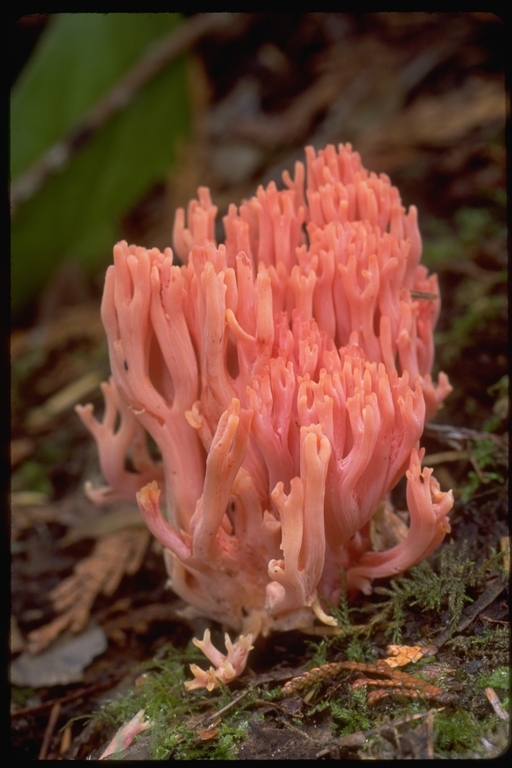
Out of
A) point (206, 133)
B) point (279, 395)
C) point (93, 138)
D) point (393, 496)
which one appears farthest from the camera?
point (206, 133)

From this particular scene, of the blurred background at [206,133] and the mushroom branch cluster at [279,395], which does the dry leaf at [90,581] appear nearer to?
the mushroom branch cluster at [279,395]

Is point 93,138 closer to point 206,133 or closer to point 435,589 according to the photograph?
point 206,133

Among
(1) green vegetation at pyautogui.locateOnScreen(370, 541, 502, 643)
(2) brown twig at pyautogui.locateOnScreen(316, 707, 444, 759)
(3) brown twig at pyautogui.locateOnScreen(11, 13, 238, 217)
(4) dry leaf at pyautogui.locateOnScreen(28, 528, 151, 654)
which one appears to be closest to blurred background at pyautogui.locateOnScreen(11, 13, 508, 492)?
(3) brown twig at pyautogui.locateOnScreen(11, 13, 238, 217)

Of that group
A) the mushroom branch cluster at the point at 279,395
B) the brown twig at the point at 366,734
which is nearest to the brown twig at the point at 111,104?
the mushroom branch cluster at the point at 279,395

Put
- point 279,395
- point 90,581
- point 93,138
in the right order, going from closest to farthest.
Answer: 1. point 279,395
2. point 90,581
3. point 93,138

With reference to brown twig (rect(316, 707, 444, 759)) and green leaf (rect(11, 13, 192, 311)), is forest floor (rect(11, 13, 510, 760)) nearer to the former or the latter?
brown twig (rect(316, 707, 444, 759))

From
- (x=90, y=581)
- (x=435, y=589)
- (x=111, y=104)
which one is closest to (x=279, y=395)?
(x=435, y=589)

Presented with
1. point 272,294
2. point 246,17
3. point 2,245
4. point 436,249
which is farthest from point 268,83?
point 272,294
